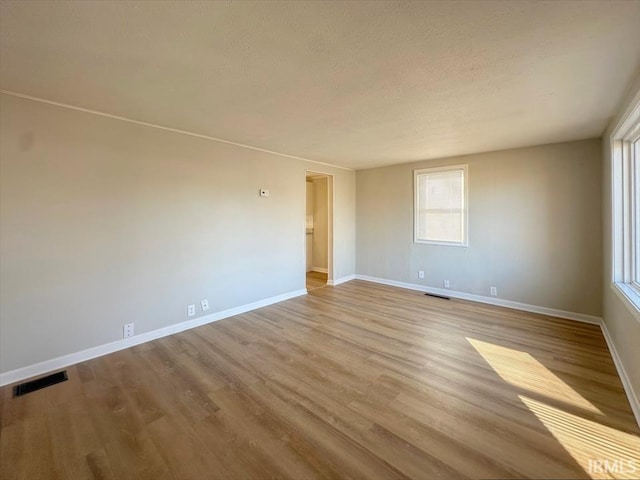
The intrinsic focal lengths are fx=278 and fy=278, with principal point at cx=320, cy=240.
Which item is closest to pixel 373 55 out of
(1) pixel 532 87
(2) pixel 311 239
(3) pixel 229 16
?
(3) pixel 229 16

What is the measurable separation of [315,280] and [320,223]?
151 cm

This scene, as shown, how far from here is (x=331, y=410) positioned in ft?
6.53

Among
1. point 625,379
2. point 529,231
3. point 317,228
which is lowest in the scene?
point 625,379

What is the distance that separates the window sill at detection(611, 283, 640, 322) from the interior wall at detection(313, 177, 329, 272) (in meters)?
4.82

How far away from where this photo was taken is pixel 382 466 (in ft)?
5.04

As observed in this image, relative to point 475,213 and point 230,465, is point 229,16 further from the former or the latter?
point 475,213

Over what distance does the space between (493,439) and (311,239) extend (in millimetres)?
5691

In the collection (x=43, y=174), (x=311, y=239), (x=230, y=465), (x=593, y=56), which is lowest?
(x=230, y=465)

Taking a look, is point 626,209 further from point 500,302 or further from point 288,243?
point 288,243

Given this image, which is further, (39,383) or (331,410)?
(39,383)

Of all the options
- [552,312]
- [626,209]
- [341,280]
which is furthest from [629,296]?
[341,280]

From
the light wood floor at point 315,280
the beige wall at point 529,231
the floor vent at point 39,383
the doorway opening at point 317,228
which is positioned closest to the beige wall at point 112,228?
the floor vent at point 39,383

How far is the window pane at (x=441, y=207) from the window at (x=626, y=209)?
197 centimetres

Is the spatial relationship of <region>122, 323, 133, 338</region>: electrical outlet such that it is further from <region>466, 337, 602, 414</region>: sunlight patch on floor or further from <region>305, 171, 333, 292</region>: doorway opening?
<region>305, 171, 333, 292</region>: doorway opening
